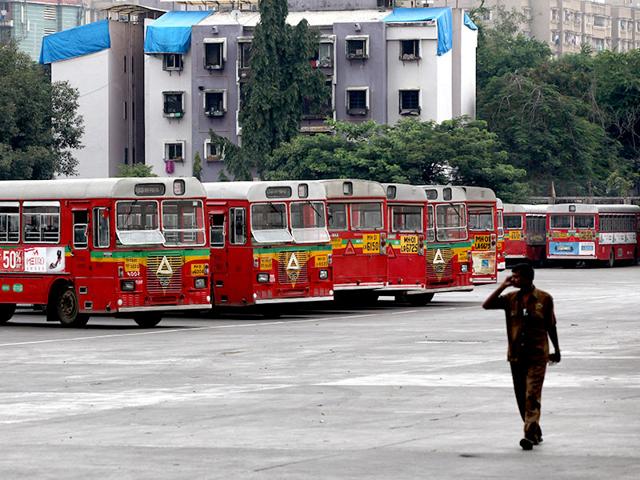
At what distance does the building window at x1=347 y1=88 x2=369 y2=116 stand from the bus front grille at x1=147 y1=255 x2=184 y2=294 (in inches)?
2450

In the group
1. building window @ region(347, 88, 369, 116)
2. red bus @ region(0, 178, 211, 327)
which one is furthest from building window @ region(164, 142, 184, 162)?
red bus @ region(0, 178, 211, 327)

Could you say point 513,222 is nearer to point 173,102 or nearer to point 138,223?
point 173,102

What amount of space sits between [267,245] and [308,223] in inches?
46.0

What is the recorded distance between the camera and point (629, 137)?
10125cm

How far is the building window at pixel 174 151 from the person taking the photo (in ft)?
315

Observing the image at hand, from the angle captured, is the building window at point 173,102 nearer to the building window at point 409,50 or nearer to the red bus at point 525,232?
the building window at point 409,50

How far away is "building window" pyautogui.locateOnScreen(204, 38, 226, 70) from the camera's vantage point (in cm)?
9381

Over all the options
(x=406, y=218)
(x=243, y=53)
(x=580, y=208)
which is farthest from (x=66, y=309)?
(x=243, y=53)

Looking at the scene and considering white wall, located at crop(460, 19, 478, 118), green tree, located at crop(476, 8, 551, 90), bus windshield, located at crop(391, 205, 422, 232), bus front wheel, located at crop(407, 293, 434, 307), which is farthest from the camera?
green tree, located at crop(476, 8, 551, 90)

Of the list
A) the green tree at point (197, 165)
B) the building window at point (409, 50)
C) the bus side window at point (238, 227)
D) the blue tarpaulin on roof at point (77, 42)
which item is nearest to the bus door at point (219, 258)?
the bus side window at point (238, 227)

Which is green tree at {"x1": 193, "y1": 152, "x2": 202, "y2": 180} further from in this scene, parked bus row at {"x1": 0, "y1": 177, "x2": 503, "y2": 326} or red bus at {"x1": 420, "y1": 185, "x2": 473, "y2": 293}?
red bus at {"x1": 420, "y1": 185, "x2": 473, "y2": 293}

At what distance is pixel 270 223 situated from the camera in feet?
111

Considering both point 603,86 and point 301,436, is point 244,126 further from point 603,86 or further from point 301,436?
point 301,436

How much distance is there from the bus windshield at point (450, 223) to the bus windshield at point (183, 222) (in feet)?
31.3
